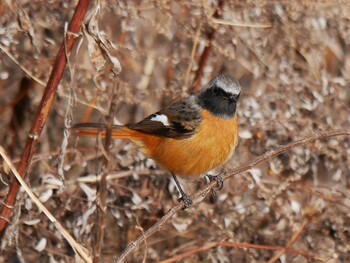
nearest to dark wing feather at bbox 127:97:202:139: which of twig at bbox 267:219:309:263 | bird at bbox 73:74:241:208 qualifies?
bird at bbox 73:74:241:208

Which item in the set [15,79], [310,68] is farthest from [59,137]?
[310,68]

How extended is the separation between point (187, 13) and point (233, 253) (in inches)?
71.9

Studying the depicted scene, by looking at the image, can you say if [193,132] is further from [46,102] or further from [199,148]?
[46,102]

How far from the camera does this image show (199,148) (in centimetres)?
463

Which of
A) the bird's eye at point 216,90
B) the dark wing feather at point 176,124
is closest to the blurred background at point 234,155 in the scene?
the dark wing feather at point 176,124

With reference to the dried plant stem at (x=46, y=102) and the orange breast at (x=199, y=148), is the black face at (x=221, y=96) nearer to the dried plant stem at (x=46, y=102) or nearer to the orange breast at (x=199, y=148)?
the orange breast at (x=199, y=148)

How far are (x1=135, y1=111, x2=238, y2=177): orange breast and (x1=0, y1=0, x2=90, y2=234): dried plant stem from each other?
1481mm

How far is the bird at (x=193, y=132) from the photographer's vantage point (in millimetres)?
4586

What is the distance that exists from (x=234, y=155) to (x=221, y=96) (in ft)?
1.99

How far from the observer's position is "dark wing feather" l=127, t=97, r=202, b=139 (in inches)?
186

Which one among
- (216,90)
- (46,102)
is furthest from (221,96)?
(46,102)

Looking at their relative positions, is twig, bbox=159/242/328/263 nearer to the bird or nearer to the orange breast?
the bird

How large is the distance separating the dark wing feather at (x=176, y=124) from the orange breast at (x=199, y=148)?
0.13ft

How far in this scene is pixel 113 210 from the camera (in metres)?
4.79
